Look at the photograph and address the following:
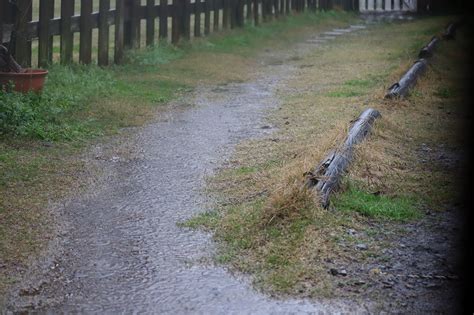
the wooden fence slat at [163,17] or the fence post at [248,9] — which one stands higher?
the fence post at [248,9]

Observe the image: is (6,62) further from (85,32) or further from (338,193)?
(338,193)

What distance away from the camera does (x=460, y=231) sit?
5879 mm

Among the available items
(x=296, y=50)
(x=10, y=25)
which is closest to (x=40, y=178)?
(x=10, y=25)

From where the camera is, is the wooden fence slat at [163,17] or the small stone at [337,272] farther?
the wooden fence slat at [163,17]

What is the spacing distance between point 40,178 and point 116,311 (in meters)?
2.76

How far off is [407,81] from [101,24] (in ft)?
15.4

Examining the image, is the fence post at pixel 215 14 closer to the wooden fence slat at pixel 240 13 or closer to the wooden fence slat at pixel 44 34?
the wooden fence slat at pixel 240 13

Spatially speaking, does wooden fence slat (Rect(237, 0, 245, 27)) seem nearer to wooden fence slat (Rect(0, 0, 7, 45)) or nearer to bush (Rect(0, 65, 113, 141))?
bush (Rect(0, 65, 113, 141))

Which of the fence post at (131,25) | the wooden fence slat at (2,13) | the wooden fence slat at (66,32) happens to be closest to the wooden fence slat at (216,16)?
the fence post at (131,25)

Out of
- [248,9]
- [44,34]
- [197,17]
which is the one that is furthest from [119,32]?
[248,9]

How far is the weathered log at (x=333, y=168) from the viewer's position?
606 centimetres

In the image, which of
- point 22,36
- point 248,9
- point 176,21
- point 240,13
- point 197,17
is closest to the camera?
point 22,36

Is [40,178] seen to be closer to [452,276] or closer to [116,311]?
[116,311]

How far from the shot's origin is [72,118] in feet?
30.7
